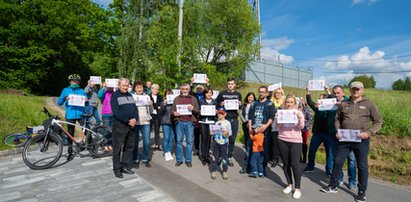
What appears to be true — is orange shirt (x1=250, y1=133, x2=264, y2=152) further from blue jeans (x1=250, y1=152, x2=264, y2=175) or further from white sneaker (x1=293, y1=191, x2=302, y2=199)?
white sneaker (x1=293, y1=191, x2=302, y2=199)

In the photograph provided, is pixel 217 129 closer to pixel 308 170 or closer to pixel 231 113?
pixel 231 113

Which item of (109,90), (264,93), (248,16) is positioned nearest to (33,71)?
(248,16)

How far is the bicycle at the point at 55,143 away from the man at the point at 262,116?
3838 millimetres

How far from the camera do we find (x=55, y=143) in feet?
19.9

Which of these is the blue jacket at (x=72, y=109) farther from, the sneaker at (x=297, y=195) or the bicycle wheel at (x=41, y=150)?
the sneaker at (x=297, y=195)

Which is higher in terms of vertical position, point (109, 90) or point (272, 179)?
point (109, 90)

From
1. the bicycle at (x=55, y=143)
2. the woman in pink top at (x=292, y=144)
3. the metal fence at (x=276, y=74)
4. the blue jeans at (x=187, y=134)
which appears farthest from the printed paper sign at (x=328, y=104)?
the metal fence at (x=276, y=74)

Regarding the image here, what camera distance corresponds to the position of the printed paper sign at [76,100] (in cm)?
648

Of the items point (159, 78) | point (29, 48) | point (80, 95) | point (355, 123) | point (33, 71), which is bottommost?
point (355, 123)

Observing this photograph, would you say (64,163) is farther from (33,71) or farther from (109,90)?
(33,71)

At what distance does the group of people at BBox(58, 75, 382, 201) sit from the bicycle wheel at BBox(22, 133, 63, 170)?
0.81m

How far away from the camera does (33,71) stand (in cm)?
2984

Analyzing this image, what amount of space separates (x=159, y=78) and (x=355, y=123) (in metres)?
8.22

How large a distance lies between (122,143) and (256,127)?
114 inches
